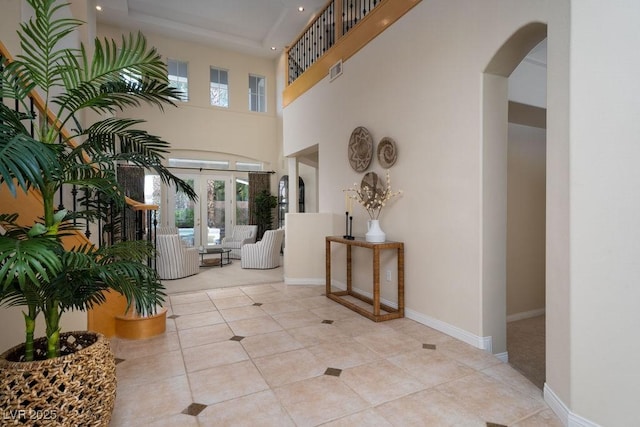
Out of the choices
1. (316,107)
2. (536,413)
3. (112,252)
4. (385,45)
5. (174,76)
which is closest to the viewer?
(112,252)

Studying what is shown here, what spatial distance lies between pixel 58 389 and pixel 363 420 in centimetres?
148

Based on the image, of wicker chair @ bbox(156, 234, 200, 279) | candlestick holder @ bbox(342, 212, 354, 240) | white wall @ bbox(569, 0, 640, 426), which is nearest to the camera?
white wall @ bbox(569, 0, 640, 426)

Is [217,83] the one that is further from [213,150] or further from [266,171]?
[266,171]

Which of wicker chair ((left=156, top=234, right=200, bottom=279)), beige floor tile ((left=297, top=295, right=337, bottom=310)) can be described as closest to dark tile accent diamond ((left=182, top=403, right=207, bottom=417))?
beige floor tile ((left=297, top=295, right=337, bottom=310))

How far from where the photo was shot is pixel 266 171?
1027 centimetres

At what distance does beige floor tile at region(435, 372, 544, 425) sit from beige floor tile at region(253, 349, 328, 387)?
2.88ft

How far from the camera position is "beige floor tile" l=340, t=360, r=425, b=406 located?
7.01 feet

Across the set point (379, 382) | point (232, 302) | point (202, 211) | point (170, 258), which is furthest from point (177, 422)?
point (202, 211)

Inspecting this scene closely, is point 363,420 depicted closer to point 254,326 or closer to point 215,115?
point 254,326

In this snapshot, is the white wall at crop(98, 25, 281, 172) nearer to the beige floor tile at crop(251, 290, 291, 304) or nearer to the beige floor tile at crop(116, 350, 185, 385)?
the beige floor tile at crop(251, 290, 291, 304)

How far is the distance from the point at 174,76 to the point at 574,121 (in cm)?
981

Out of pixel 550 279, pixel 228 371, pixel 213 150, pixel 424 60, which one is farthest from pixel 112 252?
pixel 213 150

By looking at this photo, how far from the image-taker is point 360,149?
4406 mm

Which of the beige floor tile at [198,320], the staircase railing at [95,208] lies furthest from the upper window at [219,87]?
the beige floor tile at [198,320]
